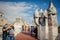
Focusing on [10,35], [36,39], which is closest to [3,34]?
[10,35]

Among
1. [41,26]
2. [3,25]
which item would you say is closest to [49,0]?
[41,26]

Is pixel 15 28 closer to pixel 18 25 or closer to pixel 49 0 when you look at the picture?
pixel 18 25

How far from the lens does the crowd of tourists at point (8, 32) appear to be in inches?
97.2

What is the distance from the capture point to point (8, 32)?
2.48 meters

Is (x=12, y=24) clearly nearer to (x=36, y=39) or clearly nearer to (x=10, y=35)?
(x=10, y=35)

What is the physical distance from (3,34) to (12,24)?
22 centimetres

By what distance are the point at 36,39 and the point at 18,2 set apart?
69 cm

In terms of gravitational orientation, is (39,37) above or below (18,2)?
below

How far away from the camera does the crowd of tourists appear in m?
2.47

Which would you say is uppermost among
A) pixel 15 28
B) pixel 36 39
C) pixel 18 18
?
pixel 18 18

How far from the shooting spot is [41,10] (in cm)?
253

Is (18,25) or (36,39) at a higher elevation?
(18,25)

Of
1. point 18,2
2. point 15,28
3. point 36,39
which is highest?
point 18,2

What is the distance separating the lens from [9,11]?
2.53 m
